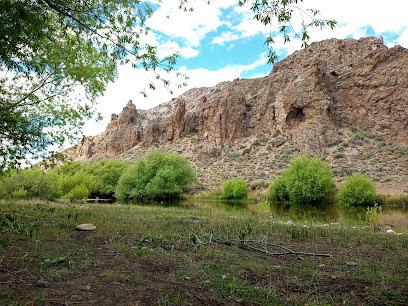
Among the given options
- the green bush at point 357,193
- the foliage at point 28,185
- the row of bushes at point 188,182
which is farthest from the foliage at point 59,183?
the green bush at point 357,193

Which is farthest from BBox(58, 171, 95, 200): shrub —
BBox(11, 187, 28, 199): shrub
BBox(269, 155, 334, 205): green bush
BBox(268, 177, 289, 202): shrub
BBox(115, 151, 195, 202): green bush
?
BBox(268, 177, 289, 202): shrub

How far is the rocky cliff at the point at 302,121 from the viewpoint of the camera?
88.1 meters

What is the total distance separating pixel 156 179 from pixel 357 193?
94.2ft

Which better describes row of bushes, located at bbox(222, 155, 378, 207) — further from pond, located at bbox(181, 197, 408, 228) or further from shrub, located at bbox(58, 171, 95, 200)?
shrub, located at bbox(58, 171, 95, 200)

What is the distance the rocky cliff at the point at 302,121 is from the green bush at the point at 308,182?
1798 cm

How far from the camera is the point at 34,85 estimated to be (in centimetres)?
1352

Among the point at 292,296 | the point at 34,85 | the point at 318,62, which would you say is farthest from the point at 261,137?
the point at 292,296

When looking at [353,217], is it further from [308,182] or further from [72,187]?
[72,187]

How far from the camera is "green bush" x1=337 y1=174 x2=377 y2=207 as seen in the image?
45.2 meters

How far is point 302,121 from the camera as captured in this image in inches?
3984

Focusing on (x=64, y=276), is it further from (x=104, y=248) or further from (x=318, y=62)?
(x=318, y=62)

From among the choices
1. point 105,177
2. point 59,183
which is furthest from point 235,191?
point 59,183

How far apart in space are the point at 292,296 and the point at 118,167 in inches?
2889

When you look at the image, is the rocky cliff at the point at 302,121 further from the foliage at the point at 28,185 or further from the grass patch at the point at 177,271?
the grass patch at the point at 177,271
